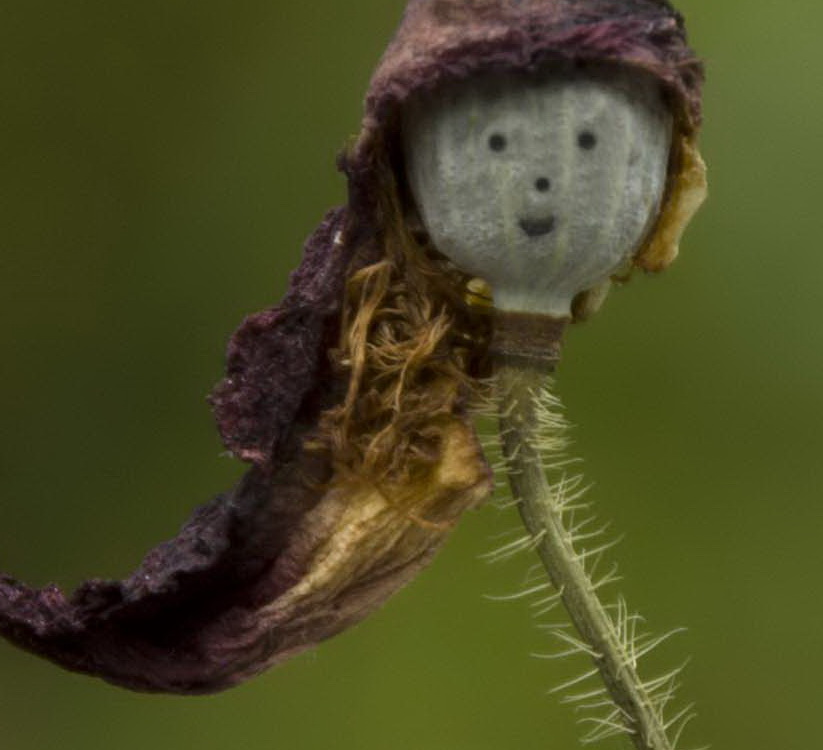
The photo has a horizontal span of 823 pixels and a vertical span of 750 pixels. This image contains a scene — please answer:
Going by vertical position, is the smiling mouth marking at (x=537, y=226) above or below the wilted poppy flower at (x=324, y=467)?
Answer: above

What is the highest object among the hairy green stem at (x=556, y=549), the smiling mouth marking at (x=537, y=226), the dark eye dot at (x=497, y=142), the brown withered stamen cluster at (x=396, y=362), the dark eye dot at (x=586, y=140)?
the dark eye dot at (x=497, y=142)

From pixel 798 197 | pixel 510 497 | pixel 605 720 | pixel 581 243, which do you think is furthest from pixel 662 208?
pixel 798 197

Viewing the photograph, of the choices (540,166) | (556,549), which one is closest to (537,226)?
(540,166)

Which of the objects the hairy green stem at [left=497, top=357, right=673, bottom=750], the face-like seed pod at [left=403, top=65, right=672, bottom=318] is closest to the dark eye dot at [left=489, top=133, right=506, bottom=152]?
the face-like seed pod at [left=403, top=65, right=672, bottom=318]

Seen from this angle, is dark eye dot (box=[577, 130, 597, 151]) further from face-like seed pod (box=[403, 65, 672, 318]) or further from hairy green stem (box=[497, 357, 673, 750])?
hairy green stem (box=[497, 357, 673, 750])

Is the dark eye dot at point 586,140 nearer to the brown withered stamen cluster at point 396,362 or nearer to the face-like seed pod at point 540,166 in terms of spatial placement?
the face-like seed pod at point 540,166

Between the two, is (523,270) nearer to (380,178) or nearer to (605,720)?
(380,178)

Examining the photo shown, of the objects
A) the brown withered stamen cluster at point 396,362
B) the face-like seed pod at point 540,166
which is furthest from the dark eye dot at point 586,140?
the brown withered stamen cluster at point 396,362
